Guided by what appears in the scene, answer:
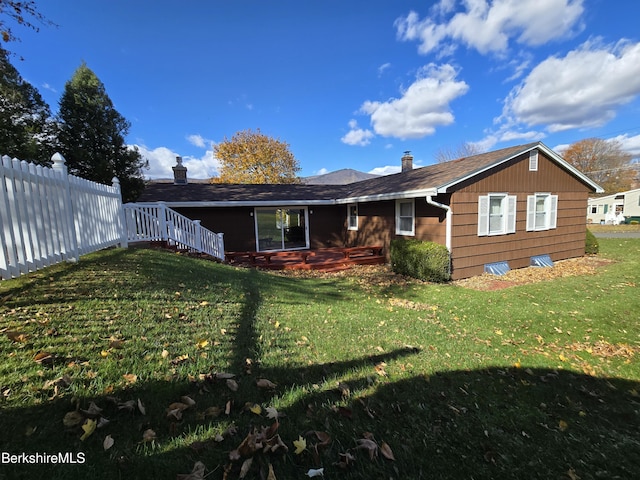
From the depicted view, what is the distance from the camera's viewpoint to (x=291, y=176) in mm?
35844

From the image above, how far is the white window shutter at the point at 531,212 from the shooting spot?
1077 centimetres

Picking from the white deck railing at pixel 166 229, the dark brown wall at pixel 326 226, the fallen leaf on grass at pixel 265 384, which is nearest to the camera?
the fallen leaf on grass at pixel 265 384

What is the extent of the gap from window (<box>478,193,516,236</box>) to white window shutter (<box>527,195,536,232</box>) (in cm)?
91

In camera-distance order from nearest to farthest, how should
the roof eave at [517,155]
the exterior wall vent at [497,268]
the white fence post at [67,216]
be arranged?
1. the white fence post at [67,216]
2. the roof eave at [517,155]
3. the exterior wall vent at [497,268]

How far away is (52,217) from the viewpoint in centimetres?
407

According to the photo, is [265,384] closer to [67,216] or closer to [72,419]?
[72,419]

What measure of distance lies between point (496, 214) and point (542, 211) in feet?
8.94

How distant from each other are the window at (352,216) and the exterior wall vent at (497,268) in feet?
18.6

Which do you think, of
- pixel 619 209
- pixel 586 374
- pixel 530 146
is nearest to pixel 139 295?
pixel 586 374

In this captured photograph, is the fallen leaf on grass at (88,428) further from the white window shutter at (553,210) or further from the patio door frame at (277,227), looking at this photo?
the white window shutter at (553,210)

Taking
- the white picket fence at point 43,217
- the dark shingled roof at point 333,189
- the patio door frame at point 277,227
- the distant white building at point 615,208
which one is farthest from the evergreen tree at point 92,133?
the distant white building at point 615,208

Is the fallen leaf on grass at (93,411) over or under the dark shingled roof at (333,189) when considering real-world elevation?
under

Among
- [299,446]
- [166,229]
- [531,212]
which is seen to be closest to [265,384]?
[299,446]

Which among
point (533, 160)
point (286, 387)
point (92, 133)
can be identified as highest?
point (92, 133)
